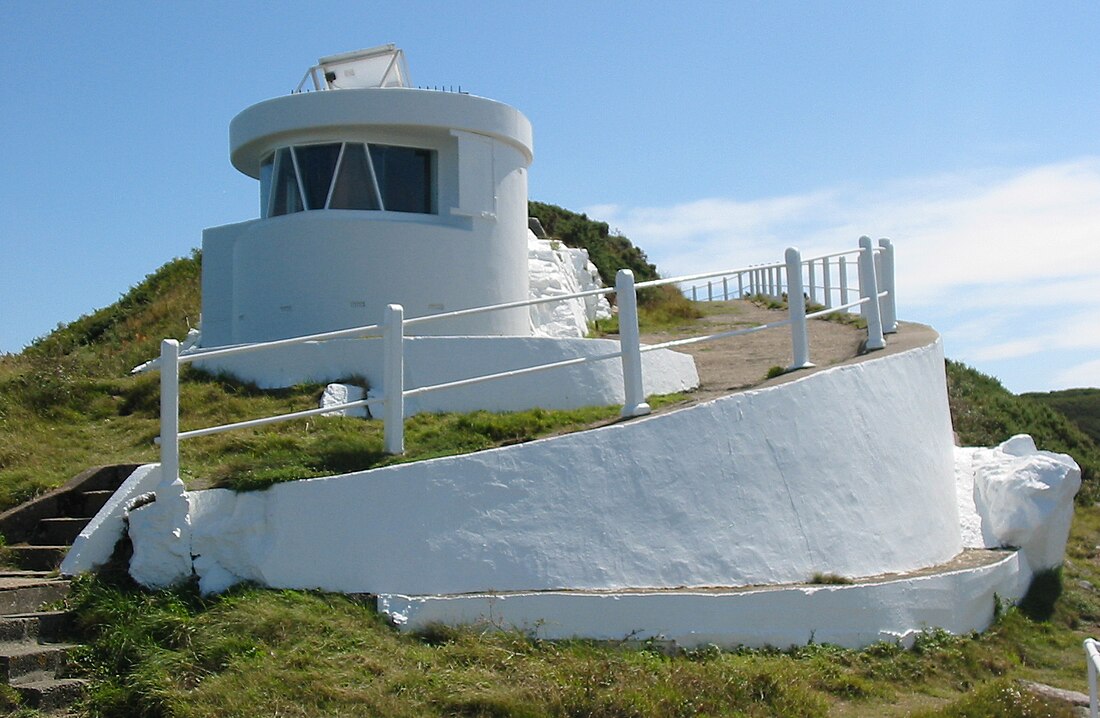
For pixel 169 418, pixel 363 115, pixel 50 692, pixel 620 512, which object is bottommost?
pixel 50 692

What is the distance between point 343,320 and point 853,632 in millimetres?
6563

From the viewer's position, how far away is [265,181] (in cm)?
1385

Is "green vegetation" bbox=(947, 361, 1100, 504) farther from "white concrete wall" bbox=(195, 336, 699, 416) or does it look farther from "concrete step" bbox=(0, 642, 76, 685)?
"concrete step" bbox=(0, 642, 76, 685)

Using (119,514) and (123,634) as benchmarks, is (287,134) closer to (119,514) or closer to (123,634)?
(119,514)

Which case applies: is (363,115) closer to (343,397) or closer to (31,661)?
(343,397)

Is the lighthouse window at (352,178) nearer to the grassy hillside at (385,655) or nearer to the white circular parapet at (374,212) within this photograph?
the white circular parapet at (374,212)

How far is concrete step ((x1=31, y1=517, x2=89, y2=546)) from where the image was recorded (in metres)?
8.60

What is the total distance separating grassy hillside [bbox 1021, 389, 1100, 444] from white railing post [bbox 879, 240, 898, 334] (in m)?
27.9

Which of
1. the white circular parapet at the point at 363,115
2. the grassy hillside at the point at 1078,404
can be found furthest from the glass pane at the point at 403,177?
the grassy hillside at the point at 1078,404

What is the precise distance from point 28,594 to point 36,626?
0.32m

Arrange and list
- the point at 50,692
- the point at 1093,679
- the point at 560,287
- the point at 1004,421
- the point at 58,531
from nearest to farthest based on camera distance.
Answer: the point at 1093,679 → the point at 50,692 → the point at 58,531 → the point at 1004,421 → the point at 560,287

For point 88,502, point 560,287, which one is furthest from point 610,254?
point 88,502

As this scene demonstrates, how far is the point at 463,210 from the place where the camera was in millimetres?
13078

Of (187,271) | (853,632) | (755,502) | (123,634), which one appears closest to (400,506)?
(123,634)
